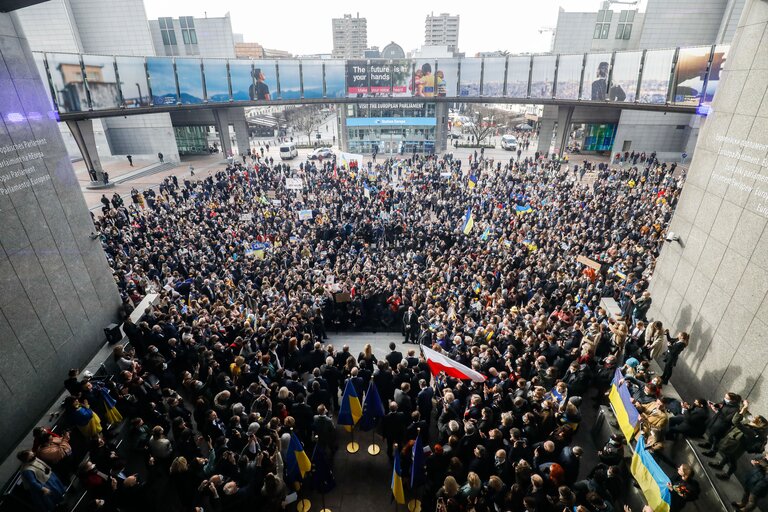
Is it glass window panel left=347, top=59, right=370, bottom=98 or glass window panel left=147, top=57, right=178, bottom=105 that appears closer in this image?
glass window panel left=147, top=57, right=178, bottom=105

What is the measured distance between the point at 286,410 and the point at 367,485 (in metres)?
1.97

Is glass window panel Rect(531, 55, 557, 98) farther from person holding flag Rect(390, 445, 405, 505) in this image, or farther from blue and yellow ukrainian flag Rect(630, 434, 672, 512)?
person holding flag Rect(390, 445, 405, 505)

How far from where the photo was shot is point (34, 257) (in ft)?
26.2

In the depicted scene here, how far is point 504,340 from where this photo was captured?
360 inches

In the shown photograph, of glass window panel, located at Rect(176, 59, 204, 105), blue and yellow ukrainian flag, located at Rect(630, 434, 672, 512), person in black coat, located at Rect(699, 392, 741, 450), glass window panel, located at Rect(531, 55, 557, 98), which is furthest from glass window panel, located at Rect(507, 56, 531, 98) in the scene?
blue and yellow ukrainian flag, located at Rect(630, 434, 672, 512)

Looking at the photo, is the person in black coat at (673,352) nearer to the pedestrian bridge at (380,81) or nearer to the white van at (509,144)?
the pedestrian bridge at (380,81)

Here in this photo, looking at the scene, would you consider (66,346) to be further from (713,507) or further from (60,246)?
(713,507)

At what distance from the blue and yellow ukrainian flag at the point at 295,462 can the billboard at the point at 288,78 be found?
4182cm

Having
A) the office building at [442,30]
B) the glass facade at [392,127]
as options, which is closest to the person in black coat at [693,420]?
the glass facade at [392,127]

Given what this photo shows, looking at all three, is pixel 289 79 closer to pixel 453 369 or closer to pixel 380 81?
pixel 380 81

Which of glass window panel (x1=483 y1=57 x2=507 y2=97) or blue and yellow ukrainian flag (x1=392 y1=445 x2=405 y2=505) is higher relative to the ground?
glass window panel (x1=483 y1=57 x2=507 y2=97)

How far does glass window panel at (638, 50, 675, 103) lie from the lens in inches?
1156

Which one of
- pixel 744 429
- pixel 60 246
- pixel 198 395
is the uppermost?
pixel 60 246

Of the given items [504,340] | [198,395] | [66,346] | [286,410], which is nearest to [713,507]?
[504,340]
